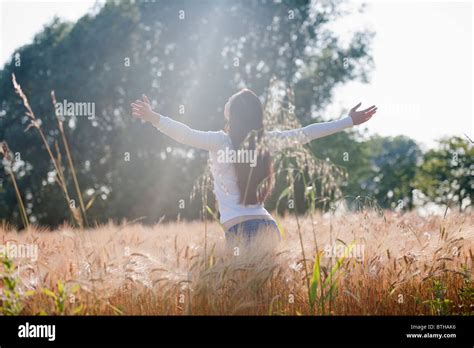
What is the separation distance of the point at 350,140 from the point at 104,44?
11316 mm

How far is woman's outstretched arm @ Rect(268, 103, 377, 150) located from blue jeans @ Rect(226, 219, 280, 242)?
2.58ft

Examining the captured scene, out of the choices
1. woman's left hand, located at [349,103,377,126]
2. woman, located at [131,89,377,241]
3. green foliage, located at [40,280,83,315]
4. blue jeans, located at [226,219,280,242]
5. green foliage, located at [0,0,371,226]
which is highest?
green foliage, located at [0,0,371,226]

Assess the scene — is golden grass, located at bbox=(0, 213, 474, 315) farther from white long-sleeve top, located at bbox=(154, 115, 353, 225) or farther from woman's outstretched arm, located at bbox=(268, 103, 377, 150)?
woman's outstretched arm, located at bbox=(268, 103, 377, 150)

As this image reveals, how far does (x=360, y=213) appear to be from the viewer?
4480 mm

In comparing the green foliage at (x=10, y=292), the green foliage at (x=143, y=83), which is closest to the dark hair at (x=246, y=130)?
the green foliage at (x=10, y=292)

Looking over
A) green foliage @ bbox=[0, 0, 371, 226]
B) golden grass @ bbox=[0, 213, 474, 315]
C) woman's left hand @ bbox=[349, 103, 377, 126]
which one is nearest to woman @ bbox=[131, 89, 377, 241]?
woman's left hand @ bbox=[349, 103, 377, 126]

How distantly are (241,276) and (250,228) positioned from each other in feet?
2.81

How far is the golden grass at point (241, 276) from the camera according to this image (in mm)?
3379

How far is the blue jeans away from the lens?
4320mm

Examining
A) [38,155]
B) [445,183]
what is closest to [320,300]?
[38,155]

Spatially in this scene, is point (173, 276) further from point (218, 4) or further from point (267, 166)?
point (218, 4)

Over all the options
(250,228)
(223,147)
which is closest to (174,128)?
(223,147)

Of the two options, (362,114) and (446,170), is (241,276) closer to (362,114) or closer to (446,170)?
(362,114)

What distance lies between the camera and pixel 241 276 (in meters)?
3.64
